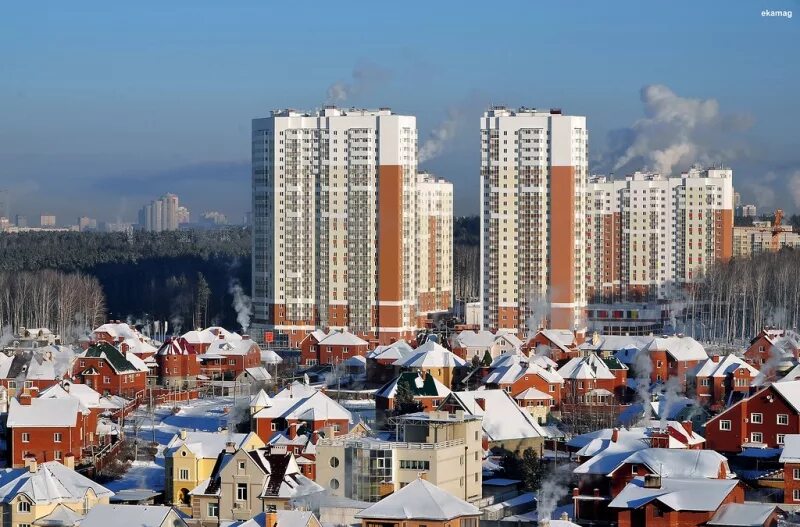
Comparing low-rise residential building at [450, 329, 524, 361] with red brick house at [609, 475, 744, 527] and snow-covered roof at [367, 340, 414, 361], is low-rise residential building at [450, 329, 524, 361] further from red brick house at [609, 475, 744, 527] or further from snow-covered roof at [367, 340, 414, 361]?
red brick house at [609, 475, 744, 527]

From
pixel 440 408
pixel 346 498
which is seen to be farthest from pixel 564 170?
pixel 346 498

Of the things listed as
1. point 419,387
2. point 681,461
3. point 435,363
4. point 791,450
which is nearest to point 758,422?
point 791,450

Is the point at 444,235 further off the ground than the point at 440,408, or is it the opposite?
the point at 444,235

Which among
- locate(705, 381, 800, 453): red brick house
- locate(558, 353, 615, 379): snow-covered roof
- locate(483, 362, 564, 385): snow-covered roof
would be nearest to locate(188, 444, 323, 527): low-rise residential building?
locate(705, 381, 800, 453): red brick house

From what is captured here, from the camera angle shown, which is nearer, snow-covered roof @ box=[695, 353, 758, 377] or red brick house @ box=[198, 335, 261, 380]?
snow-covered roof @ box=[695, 353, 758, 377]

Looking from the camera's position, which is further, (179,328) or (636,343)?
(179,328)

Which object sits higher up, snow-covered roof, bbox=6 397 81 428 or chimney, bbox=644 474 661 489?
snow-covered roof, bbox=6 397 81 428

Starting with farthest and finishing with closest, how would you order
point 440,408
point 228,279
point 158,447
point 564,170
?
point 228,279 → point 564,170 → point 158,447 → point 440,408

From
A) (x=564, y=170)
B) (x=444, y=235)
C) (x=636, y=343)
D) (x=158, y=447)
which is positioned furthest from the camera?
(x=444, y=235)

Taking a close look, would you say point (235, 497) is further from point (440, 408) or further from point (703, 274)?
point (703, 274)
